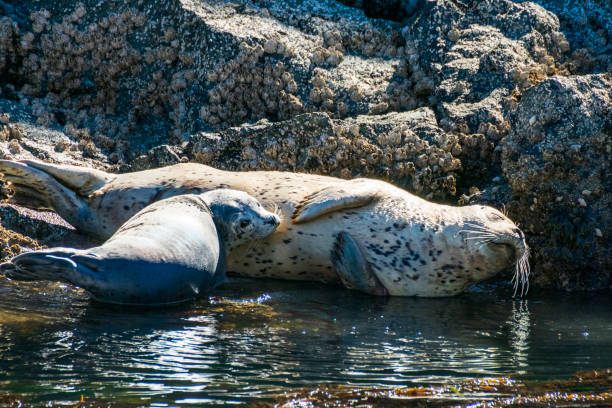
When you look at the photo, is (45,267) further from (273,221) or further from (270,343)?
(273,221)

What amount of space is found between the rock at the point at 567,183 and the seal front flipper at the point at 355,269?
140cm

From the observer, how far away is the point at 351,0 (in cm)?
961

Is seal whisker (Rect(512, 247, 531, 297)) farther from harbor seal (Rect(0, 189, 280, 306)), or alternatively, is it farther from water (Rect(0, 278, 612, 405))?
harbor seal (Rect(0, 189, 280, 306))

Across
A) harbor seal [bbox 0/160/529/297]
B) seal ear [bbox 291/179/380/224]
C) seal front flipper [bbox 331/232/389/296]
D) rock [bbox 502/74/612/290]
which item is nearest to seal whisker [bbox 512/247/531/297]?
harbor seal [bbox 0/160/529/297]

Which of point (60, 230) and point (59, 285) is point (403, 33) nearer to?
point (60, 230)

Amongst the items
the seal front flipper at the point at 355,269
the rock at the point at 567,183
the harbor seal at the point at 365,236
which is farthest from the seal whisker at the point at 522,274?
the seal front flipper at the point at 355,269

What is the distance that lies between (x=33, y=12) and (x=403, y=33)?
4.20m

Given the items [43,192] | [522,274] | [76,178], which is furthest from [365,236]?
[43,192]

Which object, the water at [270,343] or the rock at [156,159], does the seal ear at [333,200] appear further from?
the rock at [156,159]

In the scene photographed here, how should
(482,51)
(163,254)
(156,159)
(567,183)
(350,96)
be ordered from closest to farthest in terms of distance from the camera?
(163,254)
(567,183)
(156,159)
(350,96)
(482,51)

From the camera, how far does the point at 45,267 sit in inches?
174

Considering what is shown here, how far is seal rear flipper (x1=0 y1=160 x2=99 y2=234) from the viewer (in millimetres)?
6555

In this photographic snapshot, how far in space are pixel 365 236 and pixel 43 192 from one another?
9.17ft

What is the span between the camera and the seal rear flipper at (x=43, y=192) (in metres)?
6.55
